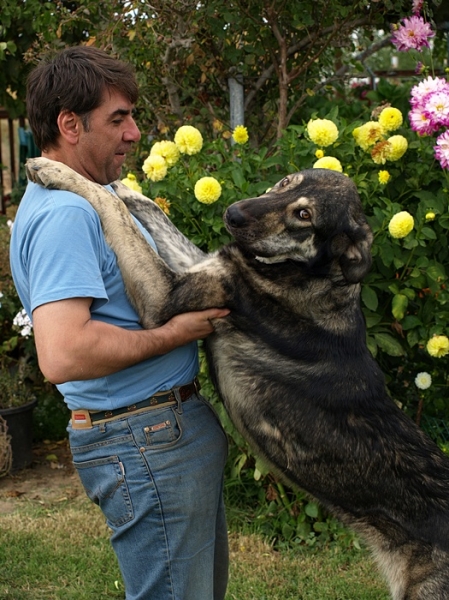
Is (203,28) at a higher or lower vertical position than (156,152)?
higher

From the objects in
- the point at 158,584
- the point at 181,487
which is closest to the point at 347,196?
the point at 181,487

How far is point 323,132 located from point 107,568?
8.75 ft

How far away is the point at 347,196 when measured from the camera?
3072 millimetres

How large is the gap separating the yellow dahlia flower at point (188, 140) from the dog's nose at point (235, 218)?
1359 mm

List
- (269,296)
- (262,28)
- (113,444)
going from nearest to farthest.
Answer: (113,444) < (269,296) < (262,28)

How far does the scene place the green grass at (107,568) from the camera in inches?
167

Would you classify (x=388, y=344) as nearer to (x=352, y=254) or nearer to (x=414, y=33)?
(x=352, y=254)

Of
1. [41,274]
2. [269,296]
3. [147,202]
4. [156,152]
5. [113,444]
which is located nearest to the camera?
[41,274]

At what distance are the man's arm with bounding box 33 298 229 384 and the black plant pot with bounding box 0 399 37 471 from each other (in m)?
3.64

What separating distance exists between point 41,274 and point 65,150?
21.3 inches

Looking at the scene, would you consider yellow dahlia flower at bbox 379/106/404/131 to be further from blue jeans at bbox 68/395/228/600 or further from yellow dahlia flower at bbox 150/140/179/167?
blue jeans at bbox 68/395/228/600

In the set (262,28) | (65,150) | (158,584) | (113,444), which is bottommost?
(158,584)

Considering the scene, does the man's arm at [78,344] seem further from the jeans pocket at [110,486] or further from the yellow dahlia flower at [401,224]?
the yellow dahlia flower at [401,224]

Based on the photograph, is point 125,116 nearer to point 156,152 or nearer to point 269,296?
point 269,296
